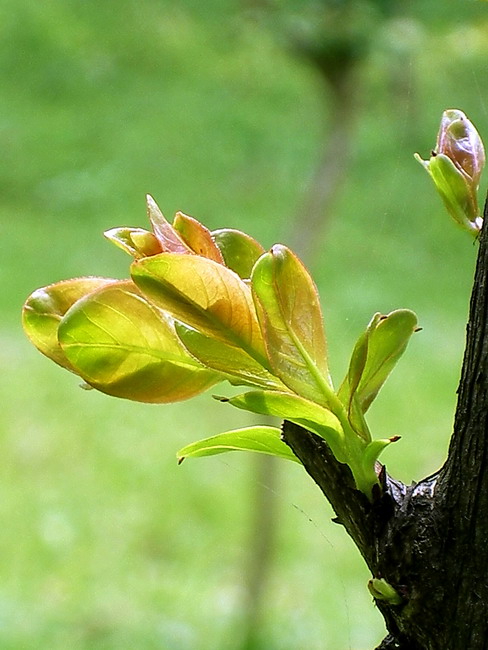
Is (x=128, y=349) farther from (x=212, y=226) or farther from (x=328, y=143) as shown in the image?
(x=212, y=226)

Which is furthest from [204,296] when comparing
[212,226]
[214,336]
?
[212,226]

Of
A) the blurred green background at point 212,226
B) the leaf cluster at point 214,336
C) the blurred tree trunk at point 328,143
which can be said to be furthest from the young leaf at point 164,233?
the blurred tree trunk at point 328,143

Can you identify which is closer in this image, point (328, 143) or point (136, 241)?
point (136, 241)

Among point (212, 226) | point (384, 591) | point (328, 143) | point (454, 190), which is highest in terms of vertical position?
point (212, 226)

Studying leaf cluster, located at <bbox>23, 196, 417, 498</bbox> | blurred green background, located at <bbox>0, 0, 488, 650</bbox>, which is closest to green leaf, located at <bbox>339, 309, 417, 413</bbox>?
leaf cluster, located at <bbox>23, 196, 417, 498</bbox>

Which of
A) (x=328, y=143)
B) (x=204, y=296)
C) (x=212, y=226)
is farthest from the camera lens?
(x=212, y=226)

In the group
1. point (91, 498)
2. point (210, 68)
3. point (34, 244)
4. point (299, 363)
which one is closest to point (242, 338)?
point (299, 363)
